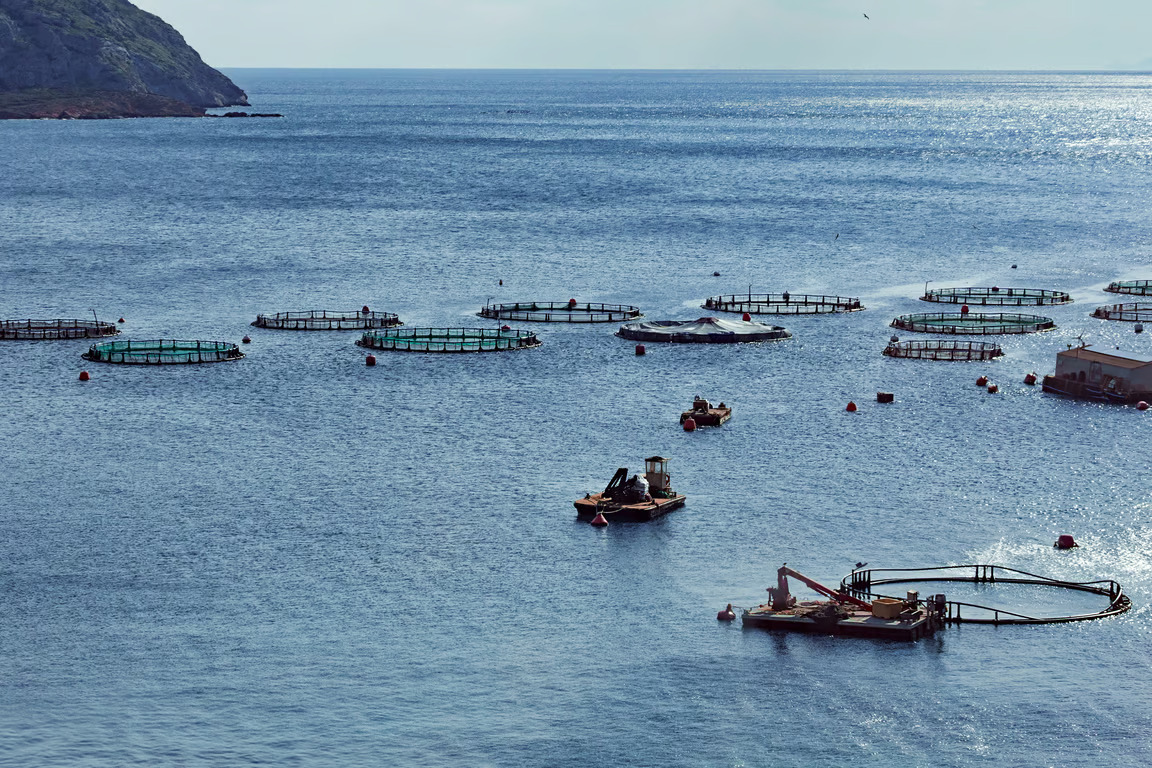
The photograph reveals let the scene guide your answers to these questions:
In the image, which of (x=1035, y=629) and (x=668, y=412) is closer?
(x=1035, y=629)

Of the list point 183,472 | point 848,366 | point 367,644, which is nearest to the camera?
point 367,644

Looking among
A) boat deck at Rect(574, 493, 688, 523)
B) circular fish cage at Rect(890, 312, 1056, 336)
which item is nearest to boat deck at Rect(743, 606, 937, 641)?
boat deck at Rect(574, 493, 688, 523)

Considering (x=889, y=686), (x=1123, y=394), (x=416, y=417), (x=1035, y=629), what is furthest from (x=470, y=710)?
(x=1123, y=394)

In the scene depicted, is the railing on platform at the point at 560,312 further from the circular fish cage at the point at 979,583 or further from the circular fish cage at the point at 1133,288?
the circular fish cage at the point at 979,583

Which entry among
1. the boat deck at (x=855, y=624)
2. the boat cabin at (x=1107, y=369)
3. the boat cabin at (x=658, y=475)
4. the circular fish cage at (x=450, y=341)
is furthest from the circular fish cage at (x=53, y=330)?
the boat deck at (x=855, y=624)

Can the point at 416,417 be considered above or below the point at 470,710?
above

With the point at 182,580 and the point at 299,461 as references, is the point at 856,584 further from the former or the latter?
the point at 299,461

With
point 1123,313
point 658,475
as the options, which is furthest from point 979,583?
point 1123,313
